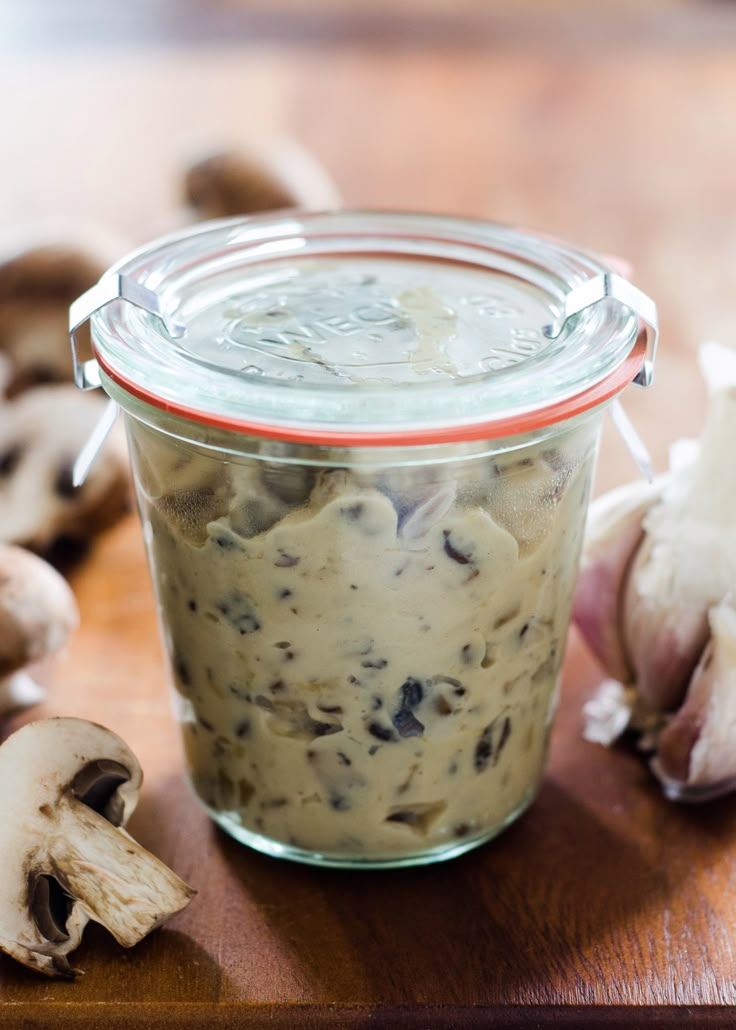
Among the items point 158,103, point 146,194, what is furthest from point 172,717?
point 158,103

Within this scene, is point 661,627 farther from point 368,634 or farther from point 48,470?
point 48,470

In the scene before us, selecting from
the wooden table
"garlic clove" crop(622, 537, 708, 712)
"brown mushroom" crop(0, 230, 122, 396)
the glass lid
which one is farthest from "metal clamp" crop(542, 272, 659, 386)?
"brown mushroom" crop(0, 230, 122, 396)

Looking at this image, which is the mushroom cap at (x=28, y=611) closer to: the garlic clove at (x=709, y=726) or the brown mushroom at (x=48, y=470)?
the brown mushroom at (x=48, y=470)

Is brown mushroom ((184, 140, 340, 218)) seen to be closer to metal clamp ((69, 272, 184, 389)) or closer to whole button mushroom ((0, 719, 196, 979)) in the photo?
metal clamp ((69, 272, 184, 389))

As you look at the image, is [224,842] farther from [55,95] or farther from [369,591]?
[55,95]

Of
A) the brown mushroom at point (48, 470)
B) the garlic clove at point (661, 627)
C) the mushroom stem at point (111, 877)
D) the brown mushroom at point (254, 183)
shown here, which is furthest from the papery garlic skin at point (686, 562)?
the brown mushroom at point (254, 183)

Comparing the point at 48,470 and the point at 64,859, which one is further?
the point at 48,470

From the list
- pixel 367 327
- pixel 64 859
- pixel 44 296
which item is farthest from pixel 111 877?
pixel 44 296
